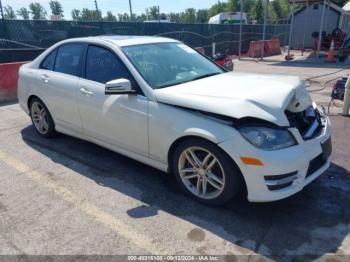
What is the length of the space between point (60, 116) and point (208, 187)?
2.56m

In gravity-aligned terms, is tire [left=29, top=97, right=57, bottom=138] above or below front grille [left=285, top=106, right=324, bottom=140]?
below

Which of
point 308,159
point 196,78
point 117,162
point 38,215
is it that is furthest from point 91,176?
point 308,159

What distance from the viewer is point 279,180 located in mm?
2918

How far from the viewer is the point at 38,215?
10.8 feet

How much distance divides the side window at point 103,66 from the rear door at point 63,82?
21 centimetres

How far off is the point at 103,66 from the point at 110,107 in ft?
1.95

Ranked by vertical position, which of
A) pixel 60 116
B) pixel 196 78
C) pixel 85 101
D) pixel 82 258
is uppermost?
pixel 196 78

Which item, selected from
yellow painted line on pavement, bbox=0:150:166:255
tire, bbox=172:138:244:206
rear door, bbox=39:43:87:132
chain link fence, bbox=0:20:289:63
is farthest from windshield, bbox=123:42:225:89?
chain link fence, bbox=0:20:289:63

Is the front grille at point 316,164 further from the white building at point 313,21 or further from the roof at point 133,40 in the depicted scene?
the white building at point 313,21

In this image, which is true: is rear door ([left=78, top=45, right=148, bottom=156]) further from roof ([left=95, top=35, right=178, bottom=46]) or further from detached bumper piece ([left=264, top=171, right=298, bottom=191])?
detached bumper piece ([left=264, top=171, right=298, bottom=191])

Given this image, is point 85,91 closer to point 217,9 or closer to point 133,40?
point 133,40

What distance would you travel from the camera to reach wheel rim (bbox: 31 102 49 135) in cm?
517

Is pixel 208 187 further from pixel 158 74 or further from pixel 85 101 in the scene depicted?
pixel 85 101

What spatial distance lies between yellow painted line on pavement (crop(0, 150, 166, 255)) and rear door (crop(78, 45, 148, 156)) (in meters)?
0.78
